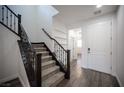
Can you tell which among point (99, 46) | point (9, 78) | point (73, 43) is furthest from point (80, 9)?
point (73, 43)

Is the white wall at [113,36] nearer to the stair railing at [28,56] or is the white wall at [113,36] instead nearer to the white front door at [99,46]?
the white front door at [99,46]

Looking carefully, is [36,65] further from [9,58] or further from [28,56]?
[9,58]

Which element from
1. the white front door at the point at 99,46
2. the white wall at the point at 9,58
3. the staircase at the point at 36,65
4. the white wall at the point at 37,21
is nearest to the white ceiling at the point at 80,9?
the white front door at the point at 99,46

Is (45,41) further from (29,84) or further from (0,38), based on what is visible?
(29,84)

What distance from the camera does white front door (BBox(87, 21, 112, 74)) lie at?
12.8 feet

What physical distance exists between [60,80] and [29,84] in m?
1.10

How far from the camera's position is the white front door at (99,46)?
389cm

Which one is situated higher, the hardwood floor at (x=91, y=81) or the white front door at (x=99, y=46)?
the white front door at (x=99, y=46)

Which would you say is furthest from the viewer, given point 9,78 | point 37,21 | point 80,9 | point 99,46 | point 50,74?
point 37,21

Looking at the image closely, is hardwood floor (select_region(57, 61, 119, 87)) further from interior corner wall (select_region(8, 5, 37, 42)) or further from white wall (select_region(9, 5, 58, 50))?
interior corner wall (select_region(8, 5, 37, 42))

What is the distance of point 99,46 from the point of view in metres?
4.18

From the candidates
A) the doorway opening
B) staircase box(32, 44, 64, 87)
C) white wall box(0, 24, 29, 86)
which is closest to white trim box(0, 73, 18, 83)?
white wall box(0, 24, 29, 86)

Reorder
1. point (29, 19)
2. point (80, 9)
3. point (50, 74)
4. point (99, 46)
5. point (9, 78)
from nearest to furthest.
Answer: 1. point (9, 78)
2. point (50, 74)
3. point (80, 9)
4. point (99, 46)
5. point (29, 19)

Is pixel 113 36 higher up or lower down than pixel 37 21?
lower down
